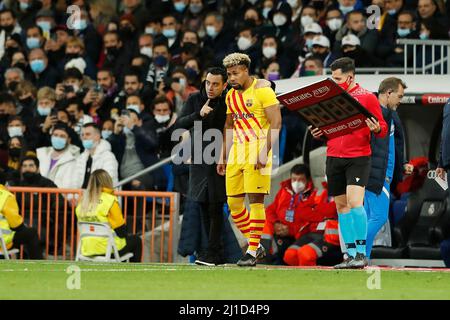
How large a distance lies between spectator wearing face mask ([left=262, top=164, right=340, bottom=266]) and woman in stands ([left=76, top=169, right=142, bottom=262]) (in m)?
1.76

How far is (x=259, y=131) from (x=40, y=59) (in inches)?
440

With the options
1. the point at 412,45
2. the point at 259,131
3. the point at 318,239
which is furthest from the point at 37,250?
the point at 412,45

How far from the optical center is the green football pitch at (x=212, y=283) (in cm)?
1216

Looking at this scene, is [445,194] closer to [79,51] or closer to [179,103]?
[179,103]

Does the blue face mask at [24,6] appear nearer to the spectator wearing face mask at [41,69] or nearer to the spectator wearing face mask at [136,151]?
the spectator wearing face mask at [41,69]

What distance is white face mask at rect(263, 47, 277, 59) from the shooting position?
2369 centimetres

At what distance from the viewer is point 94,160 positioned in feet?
70.5

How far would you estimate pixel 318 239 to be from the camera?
61.5 ft

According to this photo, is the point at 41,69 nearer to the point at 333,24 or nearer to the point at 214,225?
the point at 333,24

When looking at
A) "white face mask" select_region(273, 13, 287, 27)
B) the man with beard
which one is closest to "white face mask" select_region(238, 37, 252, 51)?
"white face mask" select_region(273, 13, 287, 27)

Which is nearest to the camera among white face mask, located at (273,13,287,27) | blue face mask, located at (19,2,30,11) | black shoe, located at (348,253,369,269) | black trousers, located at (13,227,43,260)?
black shoe, located at (348,253,369,269)

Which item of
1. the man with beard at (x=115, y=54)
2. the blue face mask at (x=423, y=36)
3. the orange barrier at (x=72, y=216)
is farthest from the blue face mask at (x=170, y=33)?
the orange barrier at (x=72, y=216)

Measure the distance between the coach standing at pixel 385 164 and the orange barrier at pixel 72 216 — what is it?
3737 mm

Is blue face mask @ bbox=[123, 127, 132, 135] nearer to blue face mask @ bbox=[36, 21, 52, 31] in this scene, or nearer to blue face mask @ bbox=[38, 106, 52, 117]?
blue face mask @ bbox=[38, 106, 52, 117]
